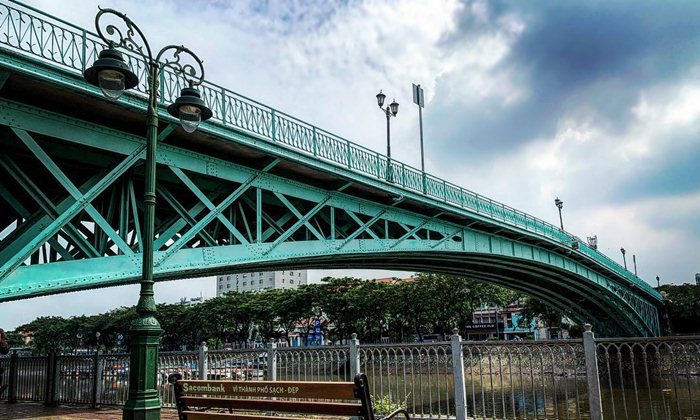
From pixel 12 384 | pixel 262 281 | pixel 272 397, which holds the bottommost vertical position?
pixel 12 384

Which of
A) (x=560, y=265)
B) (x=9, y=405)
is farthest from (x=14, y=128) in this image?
(x=560, y=265)

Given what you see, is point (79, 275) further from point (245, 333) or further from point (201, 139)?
point (245, 333)

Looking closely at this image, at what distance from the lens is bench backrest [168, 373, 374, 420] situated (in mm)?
5671

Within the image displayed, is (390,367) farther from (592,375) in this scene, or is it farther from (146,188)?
(146,188)

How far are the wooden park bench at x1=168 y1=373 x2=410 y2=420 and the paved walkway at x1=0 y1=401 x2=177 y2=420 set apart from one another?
5531 mm

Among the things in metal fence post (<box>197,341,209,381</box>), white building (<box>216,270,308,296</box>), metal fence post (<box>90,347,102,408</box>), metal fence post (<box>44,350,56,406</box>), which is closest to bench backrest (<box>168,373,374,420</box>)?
metal fence post (<box>197,341,209,381</box>)

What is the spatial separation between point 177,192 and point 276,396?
10.2 m

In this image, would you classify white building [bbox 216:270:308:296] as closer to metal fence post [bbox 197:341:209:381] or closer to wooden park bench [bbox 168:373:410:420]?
metal fence post [bbox 197:341:209:381]

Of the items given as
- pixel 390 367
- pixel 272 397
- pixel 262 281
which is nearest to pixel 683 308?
pixel 390 367

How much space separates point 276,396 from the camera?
20.6 feet

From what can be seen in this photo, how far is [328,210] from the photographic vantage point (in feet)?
63.3

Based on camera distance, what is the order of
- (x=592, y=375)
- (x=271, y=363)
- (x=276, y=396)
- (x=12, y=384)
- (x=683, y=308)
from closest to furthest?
(x=276, y=396), (x=592, y=375), (x=271, y=363), (x=12, y=384), (x=683, y=308)

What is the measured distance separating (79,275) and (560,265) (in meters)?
29.2

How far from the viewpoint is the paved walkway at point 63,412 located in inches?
482
